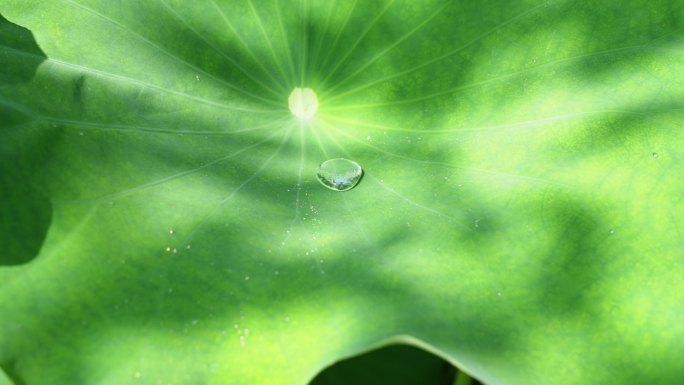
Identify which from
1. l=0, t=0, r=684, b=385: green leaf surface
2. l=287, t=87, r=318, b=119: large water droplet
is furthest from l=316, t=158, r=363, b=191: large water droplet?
l=287, t=87, r=318, b=119: large water droplet

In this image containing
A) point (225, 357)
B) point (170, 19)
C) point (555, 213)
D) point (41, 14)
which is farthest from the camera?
point (170, 19)

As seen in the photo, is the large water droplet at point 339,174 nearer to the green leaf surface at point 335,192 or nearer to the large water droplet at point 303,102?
the green leaf surface at point 335,192

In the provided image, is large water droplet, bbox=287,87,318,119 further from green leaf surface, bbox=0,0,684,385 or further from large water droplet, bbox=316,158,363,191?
large water droplet, bbox=316,158,363,191

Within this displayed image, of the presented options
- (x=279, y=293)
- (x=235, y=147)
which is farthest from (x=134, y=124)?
(x=279, y=293)

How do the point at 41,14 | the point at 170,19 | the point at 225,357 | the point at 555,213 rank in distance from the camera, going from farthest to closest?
the point at 170,19
the point at 41,14
the point at 555,213
the point at 225,357

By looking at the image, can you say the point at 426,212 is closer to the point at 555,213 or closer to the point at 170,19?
the point at 555,213

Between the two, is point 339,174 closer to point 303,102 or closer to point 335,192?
point 335,192

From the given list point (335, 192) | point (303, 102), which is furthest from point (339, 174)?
point (303, 102)
